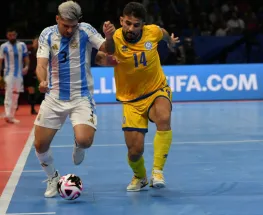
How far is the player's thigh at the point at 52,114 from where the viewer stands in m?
7.39

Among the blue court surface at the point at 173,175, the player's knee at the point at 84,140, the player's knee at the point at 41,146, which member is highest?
the player's knee at the point at 84,140

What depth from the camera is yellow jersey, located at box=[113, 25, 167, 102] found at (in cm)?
779

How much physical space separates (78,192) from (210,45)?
1355cm

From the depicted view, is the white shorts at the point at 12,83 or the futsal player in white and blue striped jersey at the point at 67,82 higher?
the futsal player in white and blue striped jersey at the point at 67,82

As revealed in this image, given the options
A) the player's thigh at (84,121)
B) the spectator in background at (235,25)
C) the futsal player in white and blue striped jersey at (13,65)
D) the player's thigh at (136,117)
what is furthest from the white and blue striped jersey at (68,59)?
the spectator in background at (235,25)

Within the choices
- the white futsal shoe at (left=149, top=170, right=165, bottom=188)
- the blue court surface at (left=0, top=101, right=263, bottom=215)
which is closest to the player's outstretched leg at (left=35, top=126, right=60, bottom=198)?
the blue court surface at (left=0, top=101, right=263, bottom=215)

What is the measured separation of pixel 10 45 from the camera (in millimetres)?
15188

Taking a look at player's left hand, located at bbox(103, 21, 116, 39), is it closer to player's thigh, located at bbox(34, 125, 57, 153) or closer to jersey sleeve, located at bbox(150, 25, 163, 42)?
jersey sleeve, located at bbox(150, 25, 163, 42)

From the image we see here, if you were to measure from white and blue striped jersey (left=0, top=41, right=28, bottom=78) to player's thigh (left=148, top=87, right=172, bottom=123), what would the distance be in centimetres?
788

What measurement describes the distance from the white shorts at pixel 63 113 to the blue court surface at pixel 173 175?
0.83 m

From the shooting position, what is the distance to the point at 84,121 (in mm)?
7359

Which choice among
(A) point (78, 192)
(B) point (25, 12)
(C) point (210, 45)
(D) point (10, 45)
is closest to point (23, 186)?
(A) point (78, 192)

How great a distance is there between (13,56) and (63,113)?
8068 millimetres

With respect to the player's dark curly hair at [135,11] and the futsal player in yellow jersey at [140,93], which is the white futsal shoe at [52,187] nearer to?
the futsal player in yellow jersey at [140,93]
